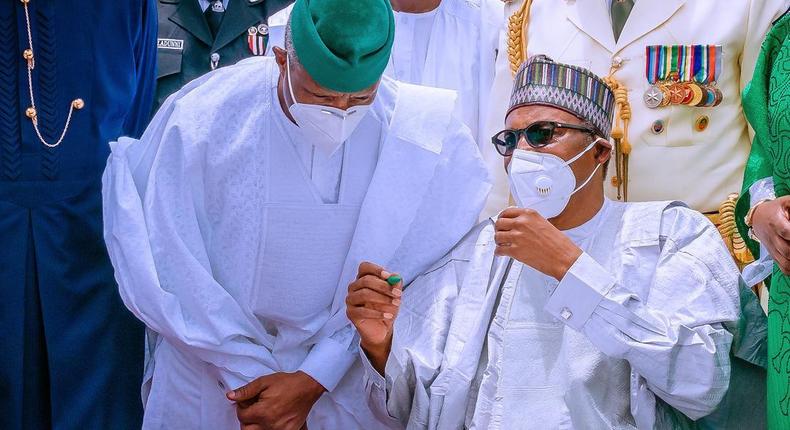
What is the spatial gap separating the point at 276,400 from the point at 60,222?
0.94 metres

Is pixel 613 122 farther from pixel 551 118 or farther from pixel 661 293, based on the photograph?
pixel 661 293

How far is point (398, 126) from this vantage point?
372cm

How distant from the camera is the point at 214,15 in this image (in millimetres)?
5387

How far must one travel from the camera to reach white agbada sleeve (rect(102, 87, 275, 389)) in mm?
3389

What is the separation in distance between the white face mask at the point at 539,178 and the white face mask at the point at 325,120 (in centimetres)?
55

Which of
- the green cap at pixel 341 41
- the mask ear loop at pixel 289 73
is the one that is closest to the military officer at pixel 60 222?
the mask ear loop at pixel 289 73

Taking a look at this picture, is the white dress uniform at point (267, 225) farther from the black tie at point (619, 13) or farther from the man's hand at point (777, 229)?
the man's hand at point (777, 229)

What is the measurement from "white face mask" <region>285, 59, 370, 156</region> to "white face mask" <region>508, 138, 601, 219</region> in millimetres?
553

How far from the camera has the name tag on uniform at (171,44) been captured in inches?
208

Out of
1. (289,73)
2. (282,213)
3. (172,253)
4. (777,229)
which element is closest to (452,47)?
(289,73)

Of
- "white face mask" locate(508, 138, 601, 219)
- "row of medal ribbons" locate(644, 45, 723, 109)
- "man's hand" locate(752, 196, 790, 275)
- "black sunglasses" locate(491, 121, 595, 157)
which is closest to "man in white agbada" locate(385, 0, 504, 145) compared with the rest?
"row of medal ribbons" locate(644, 45, 723, 109)

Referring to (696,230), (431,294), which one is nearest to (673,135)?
(696,230)

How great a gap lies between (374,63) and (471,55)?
163cm

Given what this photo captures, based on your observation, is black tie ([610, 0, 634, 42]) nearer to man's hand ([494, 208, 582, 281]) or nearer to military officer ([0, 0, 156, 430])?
man's hand ([494, 208, 582, 281])
